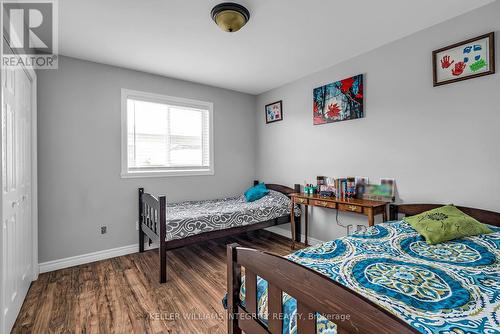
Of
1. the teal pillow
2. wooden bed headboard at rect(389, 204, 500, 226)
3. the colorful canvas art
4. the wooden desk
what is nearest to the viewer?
wooden bed headboard at rect(389, 204, 500, 226)

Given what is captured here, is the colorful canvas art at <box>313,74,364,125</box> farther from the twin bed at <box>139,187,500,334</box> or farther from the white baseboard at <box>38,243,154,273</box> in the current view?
the white baseboard at <box>38,243,154,273</box>

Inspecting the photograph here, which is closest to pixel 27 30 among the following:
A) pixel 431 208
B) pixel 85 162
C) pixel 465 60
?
pixel 85 162

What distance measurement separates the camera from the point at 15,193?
192 cm

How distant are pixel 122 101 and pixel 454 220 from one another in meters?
3.82

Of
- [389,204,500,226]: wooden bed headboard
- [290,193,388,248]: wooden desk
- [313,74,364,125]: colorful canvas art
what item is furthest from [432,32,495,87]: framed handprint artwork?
[290,193,388,248]: wooden desk

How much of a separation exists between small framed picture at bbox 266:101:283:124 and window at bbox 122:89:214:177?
3.35ft

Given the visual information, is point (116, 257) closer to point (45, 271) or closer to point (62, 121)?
point (45, 271)

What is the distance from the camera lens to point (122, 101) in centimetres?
323

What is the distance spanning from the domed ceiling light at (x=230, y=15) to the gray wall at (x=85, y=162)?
184cm

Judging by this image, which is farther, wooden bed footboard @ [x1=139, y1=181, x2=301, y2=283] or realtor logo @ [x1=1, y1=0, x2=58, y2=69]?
wooden bed footboard @ [x1=139, y1=181, x2=301, y2=283]

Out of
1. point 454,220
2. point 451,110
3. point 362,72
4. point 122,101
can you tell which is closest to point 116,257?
point 122,101

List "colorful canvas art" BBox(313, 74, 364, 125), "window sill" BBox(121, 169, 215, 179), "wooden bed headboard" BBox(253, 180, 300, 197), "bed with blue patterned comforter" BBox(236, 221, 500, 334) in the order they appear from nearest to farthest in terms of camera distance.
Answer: "bed with blue patterned comforter" BBox(236, 221, 500, 334), "colorful canvas art" BBox(313, 74, 364, 125), "window sill" BBox(121, 169, 215, 179), "wooden bed headboard" BBox(253, 180, 300, 197)

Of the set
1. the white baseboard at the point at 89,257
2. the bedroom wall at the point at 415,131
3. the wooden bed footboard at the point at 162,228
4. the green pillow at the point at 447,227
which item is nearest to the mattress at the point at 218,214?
the wooden bed footboard at the point at 162,228

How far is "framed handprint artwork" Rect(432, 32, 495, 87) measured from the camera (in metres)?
1.98
